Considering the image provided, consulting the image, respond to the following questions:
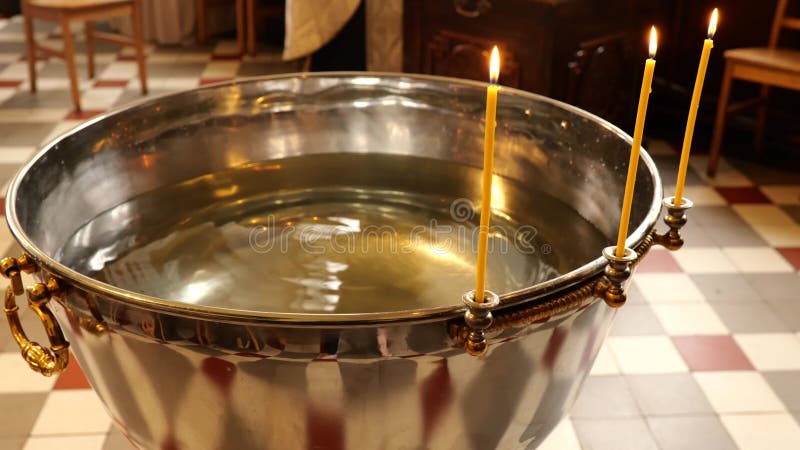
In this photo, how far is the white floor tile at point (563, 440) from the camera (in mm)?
1735

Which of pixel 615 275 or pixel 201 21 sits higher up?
pixel 615 275

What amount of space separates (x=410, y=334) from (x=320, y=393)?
133 mm

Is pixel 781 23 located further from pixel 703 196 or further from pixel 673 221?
pixel 673 221

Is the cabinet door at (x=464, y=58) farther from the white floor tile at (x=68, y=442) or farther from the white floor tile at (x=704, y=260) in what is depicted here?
the white floor tile at (x=68, y=442)

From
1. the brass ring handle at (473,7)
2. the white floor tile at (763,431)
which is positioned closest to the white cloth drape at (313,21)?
the brass ring handle at (473,7)

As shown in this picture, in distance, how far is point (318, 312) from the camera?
107cm

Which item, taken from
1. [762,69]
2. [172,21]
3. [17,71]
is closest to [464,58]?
[762,69]

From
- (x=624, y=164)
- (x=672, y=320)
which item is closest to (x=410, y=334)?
(x=624, y=164)

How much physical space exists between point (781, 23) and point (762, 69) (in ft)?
1.05

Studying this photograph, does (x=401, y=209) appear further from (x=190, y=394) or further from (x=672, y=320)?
(x=672, y=320)

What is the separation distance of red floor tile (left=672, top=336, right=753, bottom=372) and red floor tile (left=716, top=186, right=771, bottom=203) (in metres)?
1.06

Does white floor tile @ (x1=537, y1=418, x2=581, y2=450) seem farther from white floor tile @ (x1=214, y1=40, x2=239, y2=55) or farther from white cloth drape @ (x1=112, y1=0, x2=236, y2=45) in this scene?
white cloth drape @ (x1=112, y1=0, x2=236, y2=45)

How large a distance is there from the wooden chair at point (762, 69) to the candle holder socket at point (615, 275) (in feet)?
8.30

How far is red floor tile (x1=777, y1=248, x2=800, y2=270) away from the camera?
2576 mm
